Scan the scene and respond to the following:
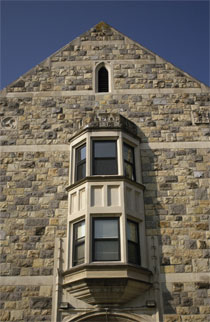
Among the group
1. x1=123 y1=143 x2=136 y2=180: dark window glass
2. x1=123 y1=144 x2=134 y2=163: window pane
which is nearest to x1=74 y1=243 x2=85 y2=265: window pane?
x1=123 y1=143 x2=136 y2=180: dark window glass

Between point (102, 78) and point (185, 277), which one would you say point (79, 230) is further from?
point (102, 78)

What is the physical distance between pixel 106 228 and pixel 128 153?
253 cm

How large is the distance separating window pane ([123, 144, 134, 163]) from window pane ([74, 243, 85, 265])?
2.88 meters

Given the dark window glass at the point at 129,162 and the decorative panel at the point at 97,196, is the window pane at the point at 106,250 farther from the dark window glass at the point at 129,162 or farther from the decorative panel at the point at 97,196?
the dark window glass at the point at 129,162

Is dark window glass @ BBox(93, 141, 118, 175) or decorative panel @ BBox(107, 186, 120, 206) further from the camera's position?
dark window glass @ BBox(93, 141, 118, 175)

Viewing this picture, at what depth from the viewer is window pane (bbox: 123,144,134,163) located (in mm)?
11562

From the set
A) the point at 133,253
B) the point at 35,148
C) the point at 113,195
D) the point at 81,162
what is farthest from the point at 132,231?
the point at 35,148

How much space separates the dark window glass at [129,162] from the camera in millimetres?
11320

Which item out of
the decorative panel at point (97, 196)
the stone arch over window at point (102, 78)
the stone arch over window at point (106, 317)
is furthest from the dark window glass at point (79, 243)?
the stone arch over window at point (102, 78)

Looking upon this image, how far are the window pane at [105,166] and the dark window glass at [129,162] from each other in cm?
34

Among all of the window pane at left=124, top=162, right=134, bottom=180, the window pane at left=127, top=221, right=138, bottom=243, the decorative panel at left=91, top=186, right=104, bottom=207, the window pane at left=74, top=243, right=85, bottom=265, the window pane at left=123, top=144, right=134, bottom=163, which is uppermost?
the window pane at left=123, top=144, right=134, bottom=163

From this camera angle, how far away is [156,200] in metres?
11.1

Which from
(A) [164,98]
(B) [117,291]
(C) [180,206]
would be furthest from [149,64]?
(B) [117,291]

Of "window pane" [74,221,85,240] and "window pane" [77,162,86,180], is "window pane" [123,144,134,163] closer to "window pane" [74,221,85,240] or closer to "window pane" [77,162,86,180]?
"window pane" [77,162,86,180]
